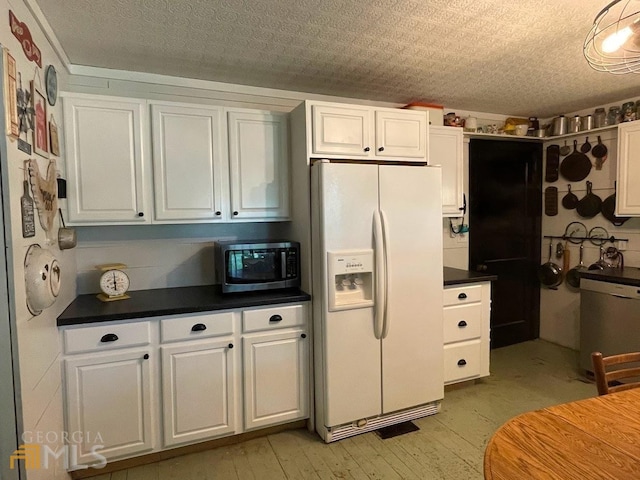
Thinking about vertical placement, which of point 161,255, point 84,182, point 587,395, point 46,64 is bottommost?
point 587,395

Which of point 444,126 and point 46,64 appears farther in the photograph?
point 444,126

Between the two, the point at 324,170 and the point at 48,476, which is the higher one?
the point at 324,170

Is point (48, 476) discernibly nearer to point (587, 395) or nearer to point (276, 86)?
point (276, 86)

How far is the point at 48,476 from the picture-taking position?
1725 mm

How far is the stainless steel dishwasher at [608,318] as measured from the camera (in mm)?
2959

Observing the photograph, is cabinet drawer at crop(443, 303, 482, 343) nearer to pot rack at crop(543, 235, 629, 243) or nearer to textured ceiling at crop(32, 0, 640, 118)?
pot rack at crop(543, 235, 629, 243)

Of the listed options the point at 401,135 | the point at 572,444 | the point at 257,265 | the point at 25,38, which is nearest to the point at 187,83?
the point at 25,38

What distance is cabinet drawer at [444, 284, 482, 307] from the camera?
2.95 meters

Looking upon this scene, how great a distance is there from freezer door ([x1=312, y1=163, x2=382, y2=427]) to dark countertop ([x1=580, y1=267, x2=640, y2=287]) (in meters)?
2.12

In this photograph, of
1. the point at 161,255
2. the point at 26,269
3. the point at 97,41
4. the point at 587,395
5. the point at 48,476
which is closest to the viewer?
the point at 26,269

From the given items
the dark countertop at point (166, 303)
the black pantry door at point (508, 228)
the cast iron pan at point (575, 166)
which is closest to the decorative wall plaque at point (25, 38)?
the dark countertop at point (166, 303)

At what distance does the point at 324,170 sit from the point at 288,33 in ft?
2.57

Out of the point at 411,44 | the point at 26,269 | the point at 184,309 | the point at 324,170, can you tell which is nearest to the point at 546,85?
the point at 411,44

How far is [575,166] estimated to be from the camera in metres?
3.86
